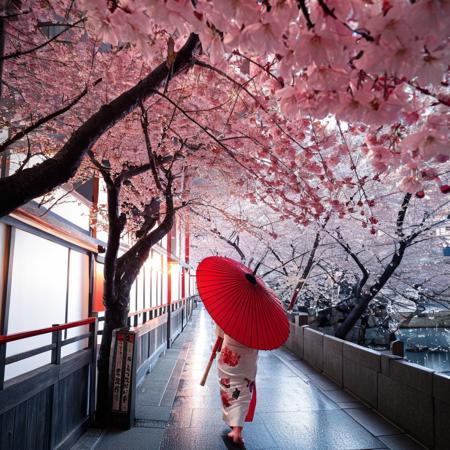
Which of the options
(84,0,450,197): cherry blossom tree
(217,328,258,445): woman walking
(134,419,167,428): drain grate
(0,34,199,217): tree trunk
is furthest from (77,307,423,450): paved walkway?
(84,0,450,197): cherry blossom tree

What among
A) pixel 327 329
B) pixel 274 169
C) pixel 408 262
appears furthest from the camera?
pixel 327 329

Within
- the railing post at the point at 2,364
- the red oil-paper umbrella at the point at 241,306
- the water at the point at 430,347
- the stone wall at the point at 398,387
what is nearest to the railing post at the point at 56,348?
the railing post at the point at 2,364

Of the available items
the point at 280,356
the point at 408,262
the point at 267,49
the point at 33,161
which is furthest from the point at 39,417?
the point at 408,262

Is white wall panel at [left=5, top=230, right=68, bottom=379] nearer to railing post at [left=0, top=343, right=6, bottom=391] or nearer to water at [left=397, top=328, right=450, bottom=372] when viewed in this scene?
railing post at [left=0, top=343, right=6, bottom=391]

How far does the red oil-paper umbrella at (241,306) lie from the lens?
15.3 feet

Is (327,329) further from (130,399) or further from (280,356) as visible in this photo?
(130,399)

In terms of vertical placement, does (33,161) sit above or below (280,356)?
above

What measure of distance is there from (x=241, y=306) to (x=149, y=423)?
2877mm

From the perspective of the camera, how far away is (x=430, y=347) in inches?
882

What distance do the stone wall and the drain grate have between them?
12.7ft

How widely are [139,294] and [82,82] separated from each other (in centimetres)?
731

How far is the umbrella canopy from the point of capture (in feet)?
15.3

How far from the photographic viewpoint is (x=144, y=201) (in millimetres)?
10938

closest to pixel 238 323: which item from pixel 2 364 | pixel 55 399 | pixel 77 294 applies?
pixel 55 399
